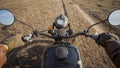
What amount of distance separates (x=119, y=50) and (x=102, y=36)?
706 mm

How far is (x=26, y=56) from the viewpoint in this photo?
7.45m

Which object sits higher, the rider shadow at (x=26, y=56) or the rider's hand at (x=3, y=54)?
the rider's hand at (x=3, y=54)

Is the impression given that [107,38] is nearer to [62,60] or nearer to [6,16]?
[62,60]

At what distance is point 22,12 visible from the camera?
583 inches

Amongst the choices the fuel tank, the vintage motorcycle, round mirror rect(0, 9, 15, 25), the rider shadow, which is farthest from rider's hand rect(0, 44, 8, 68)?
the rider shadow

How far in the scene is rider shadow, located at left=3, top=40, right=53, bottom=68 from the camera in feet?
22.5

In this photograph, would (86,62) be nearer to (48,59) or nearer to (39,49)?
(39,49)

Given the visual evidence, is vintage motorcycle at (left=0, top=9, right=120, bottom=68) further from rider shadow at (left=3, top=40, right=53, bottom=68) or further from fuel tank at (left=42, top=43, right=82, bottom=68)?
rider shadow at (left=3, top=40, right=53, bottom=68)

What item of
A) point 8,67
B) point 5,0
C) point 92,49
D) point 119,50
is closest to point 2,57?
point 119,50

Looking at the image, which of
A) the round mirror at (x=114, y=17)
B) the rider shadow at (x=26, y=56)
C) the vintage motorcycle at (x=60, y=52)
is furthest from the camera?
the rider shadow at (x=26, y=56)

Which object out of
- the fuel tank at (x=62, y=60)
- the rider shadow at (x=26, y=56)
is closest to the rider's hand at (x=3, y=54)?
the fuel tank at (x=62, y=60)

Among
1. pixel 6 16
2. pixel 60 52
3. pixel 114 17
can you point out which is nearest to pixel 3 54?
pixel 60 52

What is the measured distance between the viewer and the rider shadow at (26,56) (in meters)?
6.86

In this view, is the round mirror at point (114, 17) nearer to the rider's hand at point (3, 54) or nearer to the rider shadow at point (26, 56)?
the rider's hand at point (3, 54)
